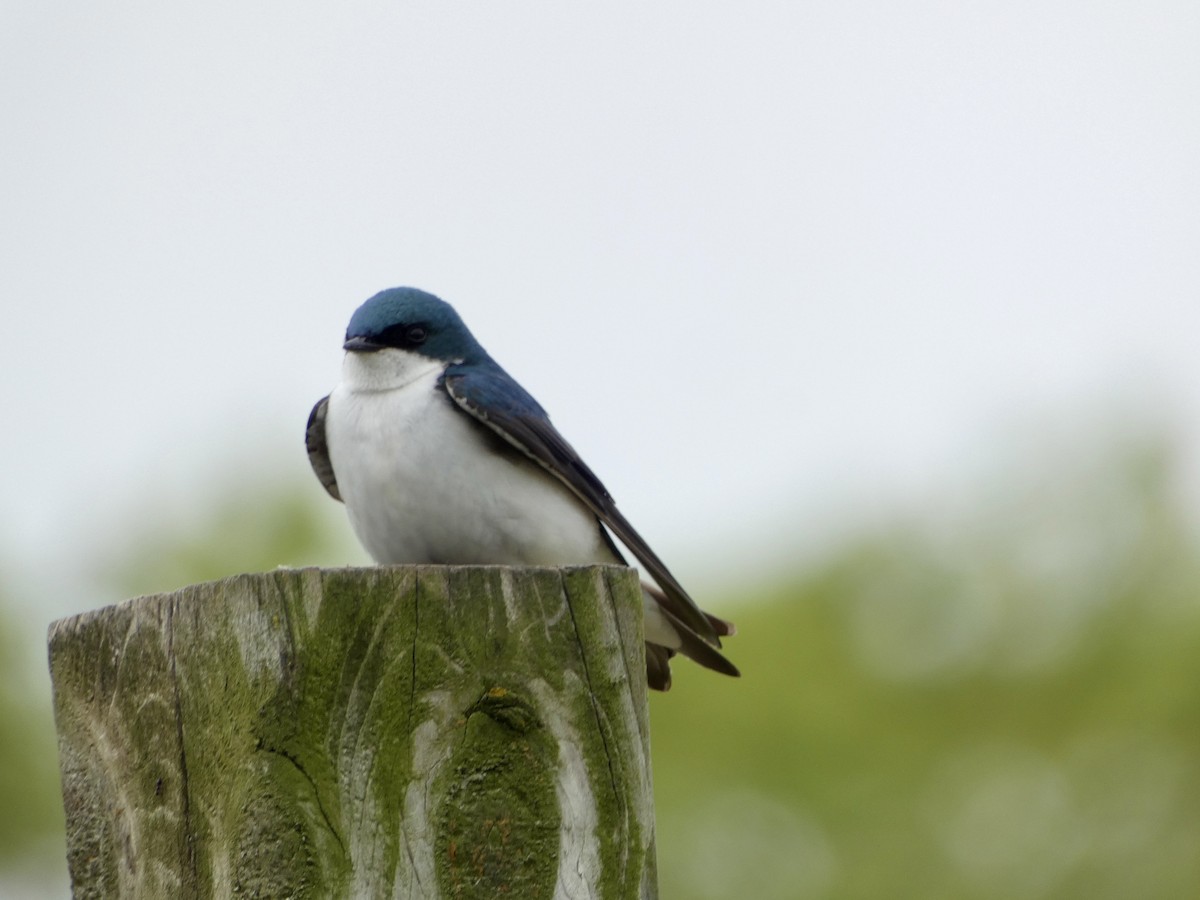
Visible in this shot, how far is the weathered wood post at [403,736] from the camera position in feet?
6.10

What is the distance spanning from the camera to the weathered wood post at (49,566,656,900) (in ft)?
6.10

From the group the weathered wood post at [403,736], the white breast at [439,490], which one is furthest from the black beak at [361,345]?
the weathered wood post at [403,736]

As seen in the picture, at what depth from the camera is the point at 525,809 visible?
6.28 feet

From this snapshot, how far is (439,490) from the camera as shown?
3.27m

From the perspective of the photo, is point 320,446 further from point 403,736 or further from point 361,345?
point 403,736

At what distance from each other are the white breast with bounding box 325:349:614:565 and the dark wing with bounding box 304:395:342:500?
11 centimetres

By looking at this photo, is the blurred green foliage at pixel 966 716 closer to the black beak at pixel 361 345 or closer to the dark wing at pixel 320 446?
the dark wing at pixel 320 446

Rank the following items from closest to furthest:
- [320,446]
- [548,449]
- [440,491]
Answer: [440,491], [548,449], [320,446]

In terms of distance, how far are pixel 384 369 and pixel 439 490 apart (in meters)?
0.41

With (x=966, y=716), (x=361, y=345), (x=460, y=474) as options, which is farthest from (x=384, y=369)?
(x=966, y=716)

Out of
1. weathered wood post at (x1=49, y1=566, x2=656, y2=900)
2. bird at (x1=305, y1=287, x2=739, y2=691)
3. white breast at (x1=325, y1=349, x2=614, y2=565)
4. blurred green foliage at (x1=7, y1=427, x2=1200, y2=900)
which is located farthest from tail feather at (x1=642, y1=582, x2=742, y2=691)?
blurred green foliage at (x1=7, y1=427, x2=1200, y2=900)

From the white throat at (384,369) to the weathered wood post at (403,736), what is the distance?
1.53m

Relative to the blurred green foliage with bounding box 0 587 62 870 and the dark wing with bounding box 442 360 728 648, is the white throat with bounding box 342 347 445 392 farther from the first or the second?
the blurred green foliage with bounding box 0 587 62 870

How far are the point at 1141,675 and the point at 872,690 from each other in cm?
194
